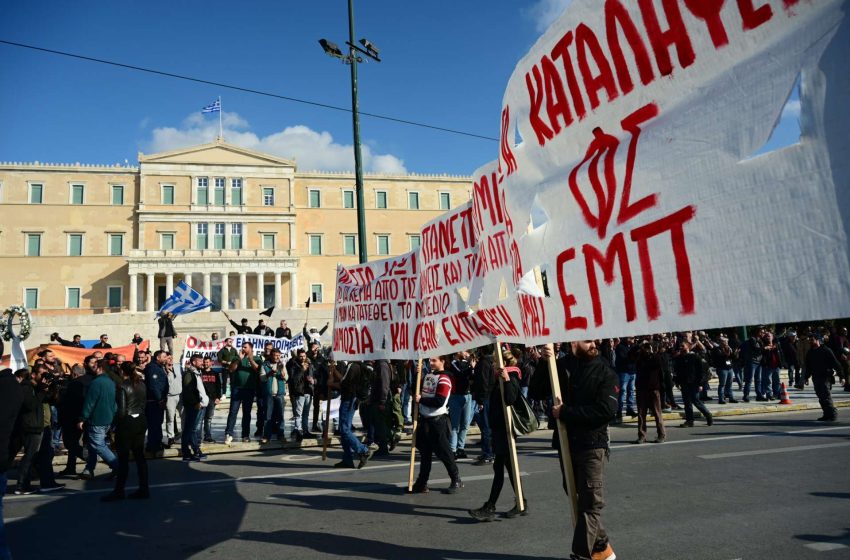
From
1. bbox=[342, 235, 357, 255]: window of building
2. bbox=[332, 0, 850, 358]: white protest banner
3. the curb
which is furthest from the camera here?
bbox=[342, 235, 357, 255]: window of building

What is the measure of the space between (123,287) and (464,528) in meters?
56.5

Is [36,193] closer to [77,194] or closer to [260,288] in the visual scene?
[77,194]

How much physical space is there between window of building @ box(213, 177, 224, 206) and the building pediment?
1.71 meters

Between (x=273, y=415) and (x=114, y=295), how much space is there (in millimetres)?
49852

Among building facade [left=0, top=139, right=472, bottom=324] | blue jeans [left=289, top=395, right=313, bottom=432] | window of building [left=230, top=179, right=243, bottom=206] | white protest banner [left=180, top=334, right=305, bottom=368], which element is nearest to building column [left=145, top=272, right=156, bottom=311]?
building facade [left=0, top=139, right=472, bottom=324]

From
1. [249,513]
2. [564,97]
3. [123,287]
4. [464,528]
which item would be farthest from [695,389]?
[123,287]

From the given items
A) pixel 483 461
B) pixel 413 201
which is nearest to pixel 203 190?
pixel 413 201

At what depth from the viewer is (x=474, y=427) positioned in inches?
485

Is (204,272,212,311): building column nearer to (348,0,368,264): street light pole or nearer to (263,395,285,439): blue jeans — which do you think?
(348,0,368,264): street light pole

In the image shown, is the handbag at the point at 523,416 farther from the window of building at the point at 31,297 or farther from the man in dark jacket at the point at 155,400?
the window of building at the point at 31,297

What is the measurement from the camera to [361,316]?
335 inches

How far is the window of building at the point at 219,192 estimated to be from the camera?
57116mm

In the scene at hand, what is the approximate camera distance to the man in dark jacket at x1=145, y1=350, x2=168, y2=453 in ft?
33.0

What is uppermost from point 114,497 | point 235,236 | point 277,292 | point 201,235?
point 201,235
